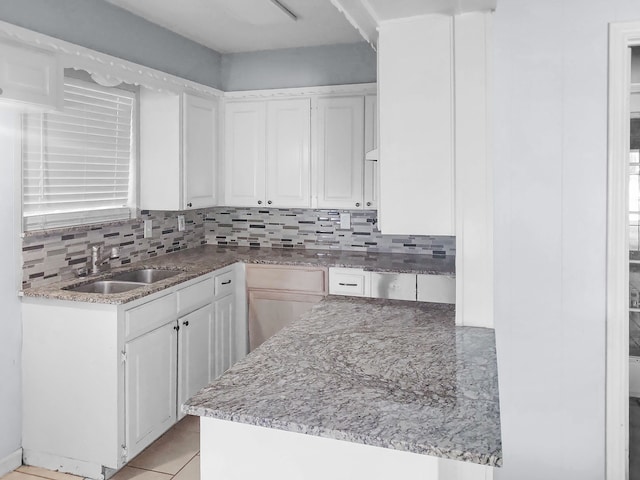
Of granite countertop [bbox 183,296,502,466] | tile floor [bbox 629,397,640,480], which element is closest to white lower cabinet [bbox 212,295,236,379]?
granite countertop [bbox 183,296,502,466]

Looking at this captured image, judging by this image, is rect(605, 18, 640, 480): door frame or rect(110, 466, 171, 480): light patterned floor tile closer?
rect(605, 18, 640, 480): door frame

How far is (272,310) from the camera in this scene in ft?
12.5

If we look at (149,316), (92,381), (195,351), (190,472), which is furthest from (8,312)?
(190,472)

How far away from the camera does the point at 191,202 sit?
3838mm

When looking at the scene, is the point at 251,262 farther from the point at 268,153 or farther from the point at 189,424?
the point at 189,424

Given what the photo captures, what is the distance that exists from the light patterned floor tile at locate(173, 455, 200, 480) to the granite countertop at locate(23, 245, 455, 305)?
935 mm

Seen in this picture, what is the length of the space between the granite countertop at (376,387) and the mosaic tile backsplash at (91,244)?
66.5 inches

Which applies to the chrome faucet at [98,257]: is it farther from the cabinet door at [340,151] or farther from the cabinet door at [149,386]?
the cabinet door at [340,151]

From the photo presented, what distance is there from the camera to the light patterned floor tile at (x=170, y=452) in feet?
9.11

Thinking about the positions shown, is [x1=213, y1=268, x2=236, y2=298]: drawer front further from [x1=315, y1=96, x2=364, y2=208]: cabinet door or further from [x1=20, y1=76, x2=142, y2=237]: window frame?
[x1=315, y1=96, x2=364, y2=208]: cabinet door

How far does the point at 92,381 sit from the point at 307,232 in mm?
2155

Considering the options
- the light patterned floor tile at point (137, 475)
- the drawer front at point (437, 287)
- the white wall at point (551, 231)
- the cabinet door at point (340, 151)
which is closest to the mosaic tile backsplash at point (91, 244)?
the light patterned floor tile at point (137, 475)

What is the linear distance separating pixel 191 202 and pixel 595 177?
8.69 ft

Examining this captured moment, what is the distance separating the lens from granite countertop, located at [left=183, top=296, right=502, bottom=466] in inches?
43.9
